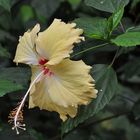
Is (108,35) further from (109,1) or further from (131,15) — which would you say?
(131,15)

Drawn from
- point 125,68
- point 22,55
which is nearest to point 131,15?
point 125,68

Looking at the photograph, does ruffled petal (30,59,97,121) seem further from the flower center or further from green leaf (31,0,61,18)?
green leaf (31,0,61,18)

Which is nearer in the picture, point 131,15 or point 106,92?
point 106,92

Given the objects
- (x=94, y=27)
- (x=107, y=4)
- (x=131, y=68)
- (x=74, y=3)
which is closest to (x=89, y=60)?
(x=131, y=68)

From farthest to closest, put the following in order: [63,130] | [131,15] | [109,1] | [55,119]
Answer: [55,119], [131,15], [109,1], [63,130]

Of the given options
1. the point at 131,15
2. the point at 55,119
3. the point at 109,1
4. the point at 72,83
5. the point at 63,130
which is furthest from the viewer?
the point at 55,119

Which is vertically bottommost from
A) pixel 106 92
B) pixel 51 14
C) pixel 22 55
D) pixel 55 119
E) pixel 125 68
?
pixel 55 119

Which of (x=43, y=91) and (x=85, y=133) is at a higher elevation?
(x=43, y=91)

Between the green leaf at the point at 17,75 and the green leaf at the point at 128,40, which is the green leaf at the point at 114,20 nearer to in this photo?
the green leaf at the point at 128,40

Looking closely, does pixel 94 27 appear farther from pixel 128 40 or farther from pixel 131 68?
pixel 131 68
